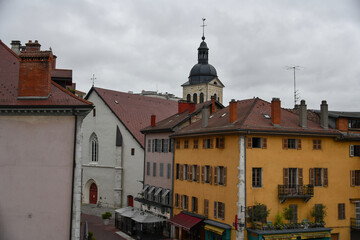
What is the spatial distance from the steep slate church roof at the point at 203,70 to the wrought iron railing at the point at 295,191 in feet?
164

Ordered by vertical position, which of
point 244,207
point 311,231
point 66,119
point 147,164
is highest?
point 66,119

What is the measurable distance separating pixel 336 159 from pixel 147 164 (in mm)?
19717

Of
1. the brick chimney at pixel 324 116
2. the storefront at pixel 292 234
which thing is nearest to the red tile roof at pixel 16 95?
the storefront at pixel 292 234

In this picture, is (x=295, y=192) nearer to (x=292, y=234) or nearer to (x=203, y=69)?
(x=292, y=234)

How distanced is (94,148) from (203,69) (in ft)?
107

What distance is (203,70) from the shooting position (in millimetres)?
77625

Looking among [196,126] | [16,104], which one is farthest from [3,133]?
[196,126]

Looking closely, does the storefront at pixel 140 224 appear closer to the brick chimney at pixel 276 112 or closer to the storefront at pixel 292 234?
the storefront at pixel 292 234

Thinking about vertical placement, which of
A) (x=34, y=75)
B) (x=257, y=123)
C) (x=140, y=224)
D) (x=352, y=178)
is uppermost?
(x=34, y=75)

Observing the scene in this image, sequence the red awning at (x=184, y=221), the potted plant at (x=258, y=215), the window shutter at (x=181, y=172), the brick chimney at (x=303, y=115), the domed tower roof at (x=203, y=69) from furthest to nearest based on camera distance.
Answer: the domed tower roof at (x=203, y=69) → the window shutter at (x=181, y=172) → the red awning at (x=184, y=221) → the brick chimney at (x=303, y=115) → the potted plant at (x=258, y=215)

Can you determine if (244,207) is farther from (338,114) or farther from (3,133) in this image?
(3,133)

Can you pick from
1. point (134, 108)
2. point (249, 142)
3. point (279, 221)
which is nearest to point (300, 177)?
point (279, 221)

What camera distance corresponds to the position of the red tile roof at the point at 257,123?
28122 millimetres

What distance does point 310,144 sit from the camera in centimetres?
2989
